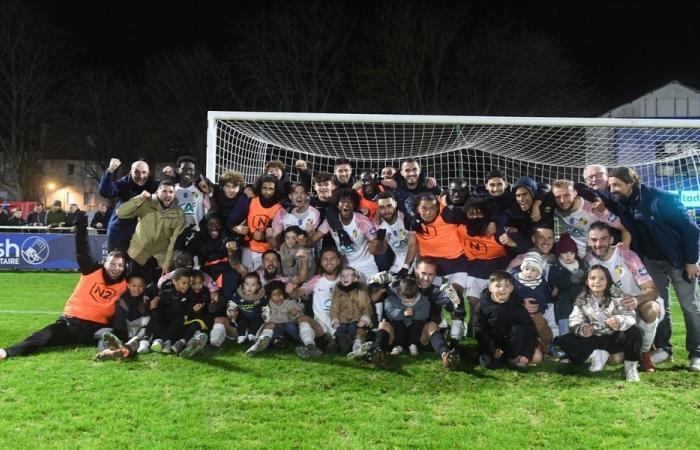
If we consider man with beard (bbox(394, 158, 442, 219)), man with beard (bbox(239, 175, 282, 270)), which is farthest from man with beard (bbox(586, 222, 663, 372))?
man with beard (bbox(239, 175, 282, 270))

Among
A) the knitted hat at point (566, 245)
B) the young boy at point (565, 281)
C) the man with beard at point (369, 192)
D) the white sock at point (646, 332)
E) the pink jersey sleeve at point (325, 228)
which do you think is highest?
the man with beard at point (369, 192)

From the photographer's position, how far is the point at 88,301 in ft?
16.2

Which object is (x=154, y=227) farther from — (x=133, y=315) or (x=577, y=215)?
(x=577, y=215)

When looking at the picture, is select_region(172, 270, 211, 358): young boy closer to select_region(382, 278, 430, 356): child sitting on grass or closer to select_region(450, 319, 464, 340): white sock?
select_region(382, 278, 430, 356): child sitting on grass

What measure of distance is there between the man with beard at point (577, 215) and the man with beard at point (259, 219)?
2754mm

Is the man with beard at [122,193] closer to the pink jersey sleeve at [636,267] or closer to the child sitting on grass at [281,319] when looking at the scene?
the child sitting on grass at [281,319]

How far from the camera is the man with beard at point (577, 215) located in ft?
16.0

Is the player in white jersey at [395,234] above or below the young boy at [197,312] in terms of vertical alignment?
above

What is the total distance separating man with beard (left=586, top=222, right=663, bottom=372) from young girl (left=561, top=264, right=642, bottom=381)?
114 millimetres

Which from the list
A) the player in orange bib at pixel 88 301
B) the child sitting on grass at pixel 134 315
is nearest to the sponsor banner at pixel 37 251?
the player in orange bib at pixel 88 301

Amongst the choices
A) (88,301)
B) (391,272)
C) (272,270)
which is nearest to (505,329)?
(391,272)

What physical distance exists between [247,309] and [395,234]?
1630 millimetres

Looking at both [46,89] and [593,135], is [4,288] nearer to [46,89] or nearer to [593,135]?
[593,135]

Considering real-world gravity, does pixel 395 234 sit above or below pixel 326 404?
above
